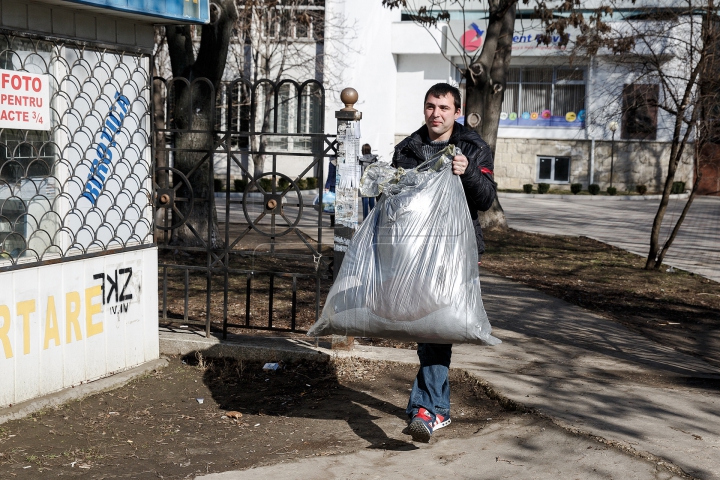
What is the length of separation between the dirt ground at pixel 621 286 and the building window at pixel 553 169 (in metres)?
20.0

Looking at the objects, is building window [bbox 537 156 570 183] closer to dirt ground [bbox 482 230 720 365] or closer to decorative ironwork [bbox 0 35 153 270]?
dirt ground [bbox 482 230 720 365]

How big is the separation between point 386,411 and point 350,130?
2010mm

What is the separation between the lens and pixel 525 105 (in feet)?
123

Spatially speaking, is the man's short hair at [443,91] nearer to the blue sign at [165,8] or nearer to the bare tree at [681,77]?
the blue sign at [165,8]

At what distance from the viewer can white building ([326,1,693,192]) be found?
34.1 metres

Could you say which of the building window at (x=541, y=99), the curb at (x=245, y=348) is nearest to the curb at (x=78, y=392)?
the curb at (x=245, y=348)

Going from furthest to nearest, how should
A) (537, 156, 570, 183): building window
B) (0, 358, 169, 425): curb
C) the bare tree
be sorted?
(537, 156, 570, 183): building window, the bare tree, (0, 358, 169, 425): curb

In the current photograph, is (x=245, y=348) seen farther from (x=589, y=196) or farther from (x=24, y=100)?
(x=589, y=196)

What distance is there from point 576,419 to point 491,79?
1300 cm

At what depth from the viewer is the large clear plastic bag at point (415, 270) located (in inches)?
163

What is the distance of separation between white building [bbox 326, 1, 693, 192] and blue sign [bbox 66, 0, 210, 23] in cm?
A: 2656

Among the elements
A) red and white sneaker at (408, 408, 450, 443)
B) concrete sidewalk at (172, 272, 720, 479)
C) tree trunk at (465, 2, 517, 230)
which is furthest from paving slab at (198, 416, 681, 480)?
tree trunk at (465, 2, 517, 230)

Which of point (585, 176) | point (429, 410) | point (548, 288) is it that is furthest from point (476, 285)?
point (585, 176)

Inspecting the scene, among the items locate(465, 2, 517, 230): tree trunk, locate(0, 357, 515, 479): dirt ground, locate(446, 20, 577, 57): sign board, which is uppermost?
locate(446, 20, 577, 57): sign board
